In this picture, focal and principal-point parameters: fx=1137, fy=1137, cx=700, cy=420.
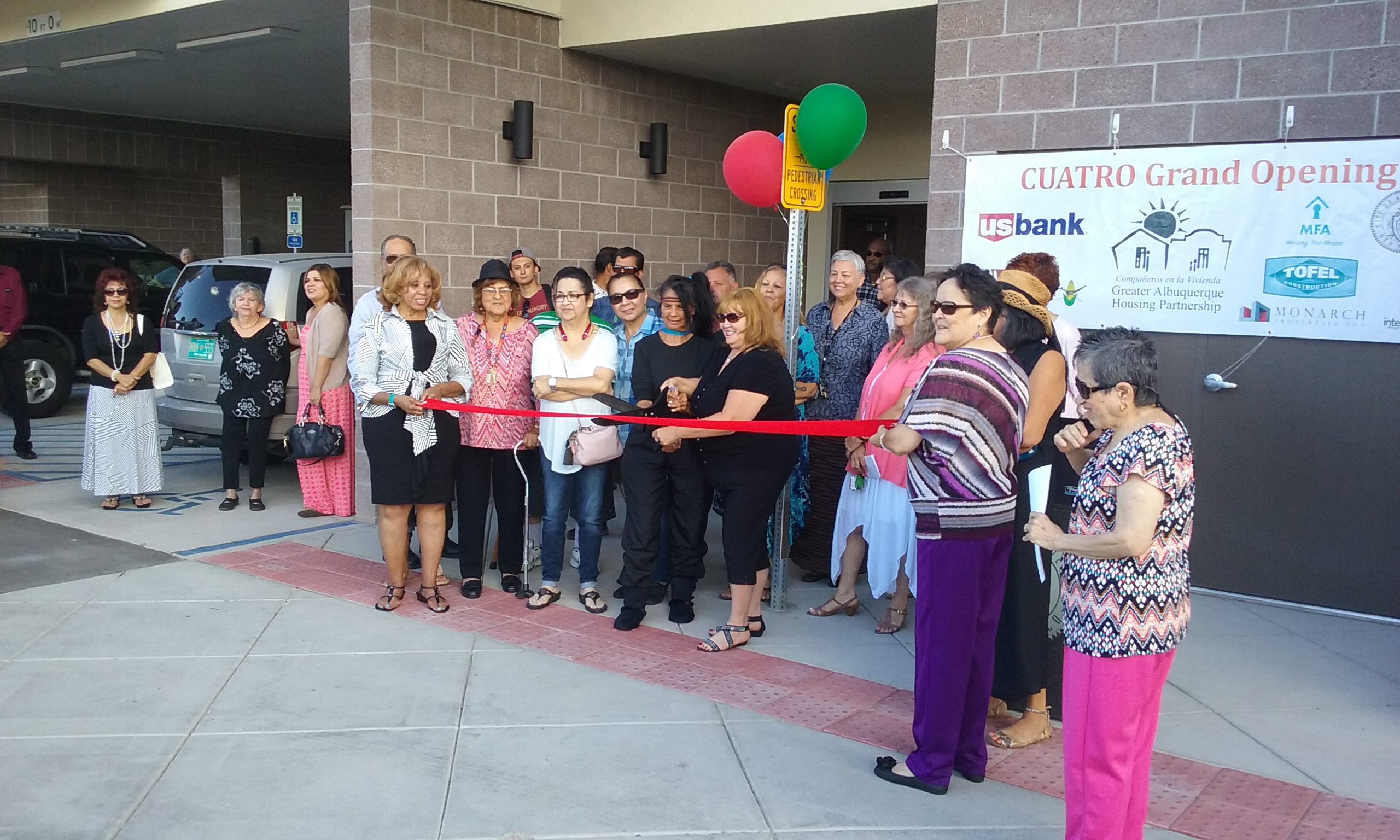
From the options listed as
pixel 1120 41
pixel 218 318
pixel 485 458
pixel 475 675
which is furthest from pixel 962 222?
pixel 218 318

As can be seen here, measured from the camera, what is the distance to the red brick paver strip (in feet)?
12.5

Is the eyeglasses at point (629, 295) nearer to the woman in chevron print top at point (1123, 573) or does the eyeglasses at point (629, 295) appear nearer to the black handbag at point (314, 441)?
the black handbag at point (314, 441)

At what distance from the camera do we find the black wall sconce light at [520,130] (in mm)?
8852

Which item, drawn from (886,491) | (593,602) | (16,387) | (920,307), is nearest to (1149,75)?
(920,307)

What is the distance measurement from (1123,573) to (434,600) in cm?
389

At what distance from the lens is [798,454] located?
5617 millimetres

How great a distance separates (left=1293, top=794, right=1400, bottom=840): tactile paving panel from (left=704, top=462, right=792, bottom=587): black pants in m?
2.49

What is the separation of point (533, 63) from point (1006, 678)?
6.54 m

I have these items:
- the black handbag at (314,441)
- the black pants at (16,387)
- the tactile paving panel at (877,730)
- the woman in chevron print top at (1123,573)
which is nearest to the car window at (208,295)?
the black pants at (16,387)

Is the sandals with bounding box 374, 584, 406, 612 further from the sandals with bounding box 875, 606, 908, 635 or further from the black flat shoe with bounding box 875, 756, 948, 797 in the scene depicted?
the black flat shoe with bounding box 875, 756, 948, 797

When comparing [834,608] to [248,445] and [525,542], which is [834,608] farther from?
[248,445]

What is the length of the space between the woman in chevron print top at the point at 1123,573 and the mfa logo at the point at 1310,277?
11.2ft

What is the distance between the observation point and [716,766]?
13.6 ft

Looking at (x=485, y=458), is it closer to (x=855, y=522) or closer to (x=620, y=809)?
(x=855, y=522)
